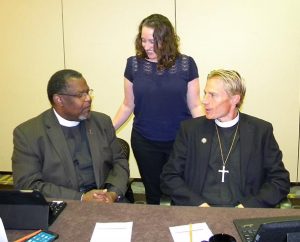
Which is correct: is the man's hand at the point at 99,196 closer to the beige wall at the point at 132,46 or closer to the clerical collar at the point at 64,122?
the clerical collar at the point at 64,122

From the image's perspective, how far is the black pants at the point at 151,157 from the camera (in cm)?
278

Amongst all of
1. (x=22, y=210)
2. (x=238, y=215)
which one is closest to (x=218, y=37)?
(x=238, y=215)

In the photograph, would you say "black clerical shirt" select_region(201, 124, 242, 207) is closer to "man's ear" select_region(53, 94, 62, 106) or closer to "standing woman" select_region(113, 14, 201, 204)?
"standing woman" select_region(113, 14, 201, 204)

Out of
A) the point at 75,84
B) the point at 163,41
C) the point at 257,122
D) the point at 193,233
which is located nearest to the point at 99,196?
the point at 75,84

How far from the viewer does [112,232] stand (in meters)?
1.51

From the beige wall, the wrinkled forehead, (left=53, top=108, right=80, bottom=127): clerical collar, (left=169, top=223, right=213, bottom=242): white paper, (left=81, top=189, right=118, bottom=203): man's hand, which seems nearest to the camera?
(left=169, top=223, right=213, bottom=242): white paper

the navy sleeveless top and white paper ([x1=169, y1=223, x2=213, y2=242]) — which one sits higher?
the navy sleeveless top

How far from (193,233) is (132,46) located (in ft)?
9.96

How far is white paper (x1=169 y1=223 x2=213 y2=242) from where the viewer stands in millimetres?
1436

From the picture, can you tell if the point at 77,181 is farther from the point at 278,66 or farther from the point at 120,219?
the point at 278,66

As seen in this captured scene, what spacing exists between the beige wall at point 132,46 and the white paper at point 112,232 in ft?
9.32

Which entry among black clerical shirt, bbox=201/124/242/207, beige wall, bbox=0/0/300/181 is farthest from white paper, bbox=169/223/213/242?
beige wall, bbox=0/0/300/181

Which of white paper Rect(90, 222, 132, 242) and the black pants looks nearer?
white paper Rect(90, 222, 132, 242)

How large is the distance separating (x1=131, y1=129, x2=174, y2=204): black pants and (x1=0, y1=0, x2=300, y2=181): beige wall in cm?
157
